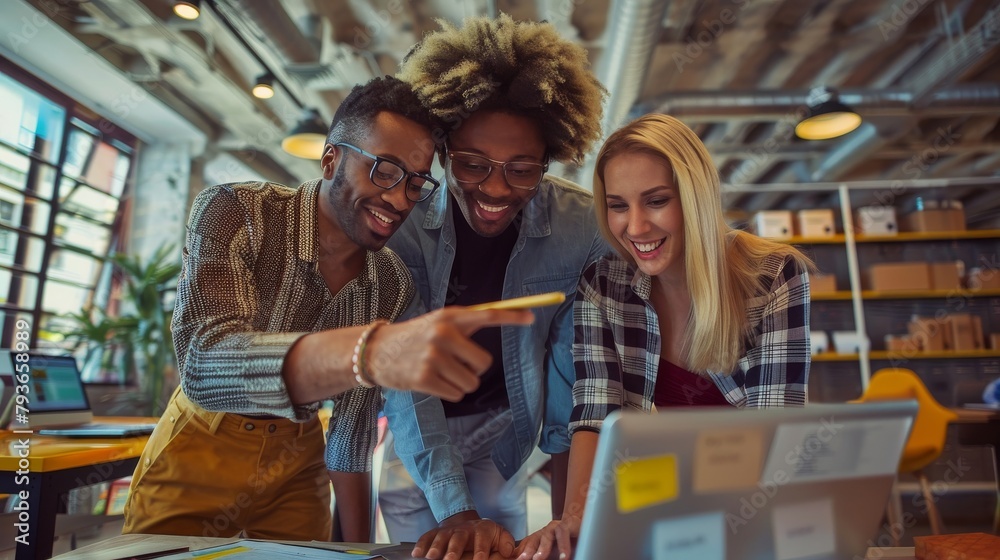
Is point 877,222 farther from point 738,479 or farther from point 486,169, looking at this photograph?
point 738,479

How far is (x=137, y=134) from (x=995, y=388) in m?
7.69

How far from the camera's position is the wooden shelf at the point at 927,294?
5027 millimetres

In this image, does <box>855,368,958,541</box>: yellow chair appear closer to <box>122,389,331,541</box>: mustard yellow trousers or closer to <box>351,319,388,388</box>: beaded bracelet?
<box>122,389,331,541</box>: mustard yellow trousers

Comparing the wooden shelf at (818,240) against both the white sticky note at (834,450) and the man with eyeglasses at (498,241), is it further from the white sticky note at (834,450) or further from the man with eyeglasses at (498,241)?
the white sticky note at (834,450)

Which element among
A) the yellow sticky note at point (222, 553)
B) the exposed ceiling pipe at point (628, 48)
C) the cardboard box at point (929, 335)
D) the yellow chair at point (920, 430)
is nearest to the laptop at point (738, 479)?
the yellow sticky note at point (222, 553)

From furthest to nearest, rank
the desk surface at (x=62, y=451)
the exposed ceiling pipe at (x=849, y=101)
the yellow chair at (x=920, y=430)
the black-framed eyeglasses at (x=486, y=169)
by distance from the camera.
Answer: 1. the exposed ceiling pipe at (x=849, y=101)
2. the yellow chair at (x=920, y=430)
3. the desk surface at (x=62, y=451)
4. the black-framed eyeglasses at (x=486, y=169)

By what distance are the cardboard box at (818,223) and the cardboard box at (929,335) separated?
94 cm

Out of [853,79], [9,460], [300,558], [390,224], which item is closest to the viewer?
[300,558]

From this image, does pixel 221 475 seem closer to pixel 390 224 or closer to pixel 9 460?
pixel 390 224

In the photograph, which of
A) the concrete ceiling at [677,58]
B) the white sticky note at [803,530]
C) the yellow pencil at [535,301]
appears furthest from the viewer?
the concrete ceiling at [677,58]

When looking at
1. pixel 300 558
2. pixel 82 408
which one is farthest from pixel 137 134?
pixel 300 558

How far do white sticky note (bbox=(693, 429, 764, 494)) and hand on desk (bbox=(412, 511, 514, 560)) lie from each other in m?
0.49

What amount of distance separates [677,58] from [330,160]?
4961mm

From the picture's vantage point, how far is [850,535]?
0.78 meters
